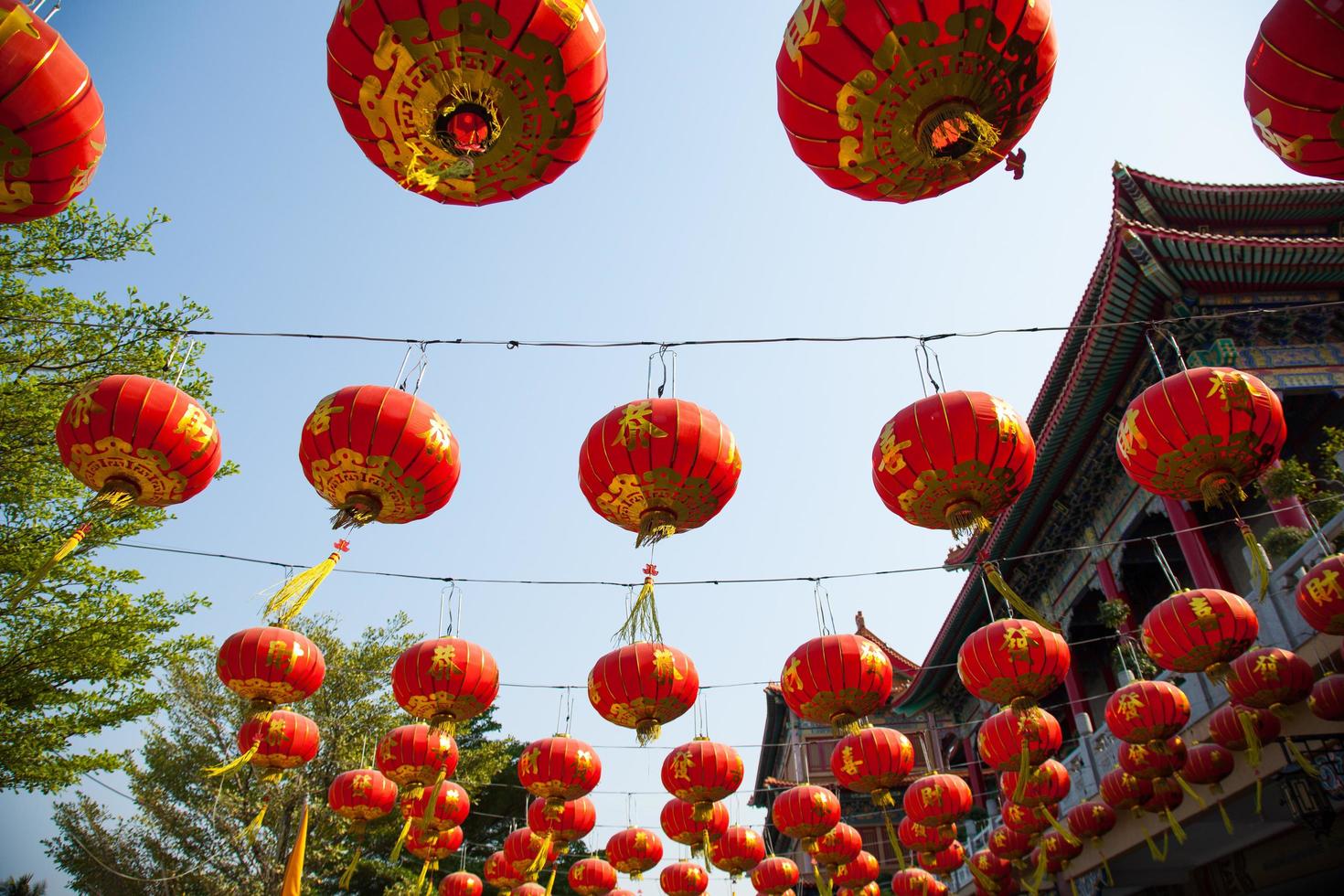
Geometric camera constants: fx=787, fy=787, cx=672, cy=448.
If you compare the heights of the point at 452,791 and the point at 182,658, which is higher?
the point at 182,658

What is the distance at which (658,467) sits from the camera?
14.8ft

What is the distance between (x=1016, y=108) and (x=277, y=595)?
4.09 meters

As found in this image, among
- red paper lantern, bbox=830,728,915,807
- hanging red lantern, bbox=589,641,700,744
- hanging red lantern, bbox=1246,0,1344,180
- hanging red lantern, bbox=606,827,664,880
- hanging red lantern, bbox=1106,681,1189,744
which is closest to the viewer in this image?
hanging red lantern, bbox=1246,0,1344,180

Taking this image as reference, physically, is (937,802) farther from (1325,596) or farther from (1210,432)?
(1210,432)

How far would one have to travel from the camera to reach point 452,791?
10227 mm

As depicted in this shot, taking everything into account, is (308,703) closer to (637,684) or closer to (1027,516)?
(637,684)

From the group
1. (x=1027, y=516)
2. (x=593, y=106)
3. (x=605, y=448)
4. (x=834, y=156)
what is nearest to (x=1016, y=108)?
(x=834, y=156)

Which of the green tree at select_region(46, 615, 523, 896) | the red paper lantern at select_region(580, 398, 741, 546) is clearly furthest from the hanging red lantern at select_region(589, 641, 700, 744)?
the green tree at select_region(46, 615, 523, 896)

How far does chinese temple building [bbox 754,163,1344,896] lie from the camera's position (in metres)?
7.70

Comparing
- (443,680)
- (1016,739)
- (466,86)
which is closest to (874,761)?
(1016,739)

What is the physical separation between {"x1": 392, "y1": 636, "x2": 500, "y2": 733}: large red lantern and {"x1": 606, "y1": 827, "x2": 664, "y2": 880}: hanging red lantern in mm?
5353

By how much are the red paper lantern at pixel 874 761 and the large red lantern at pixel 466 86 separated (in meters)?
7.18

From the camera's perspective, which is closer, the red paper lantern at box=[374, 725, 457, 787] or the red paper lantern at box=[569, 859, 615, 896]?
the red paper lantern at box=[374, 725, 457, 787]

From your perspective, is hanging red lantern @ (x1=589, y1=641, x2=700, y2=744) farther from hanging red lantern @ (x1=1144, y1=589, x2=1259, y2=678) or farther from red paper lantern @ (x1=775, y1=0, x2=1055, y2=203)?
red paper lantern @ (x1=775, y1=0, x2=1055, y2=203)
